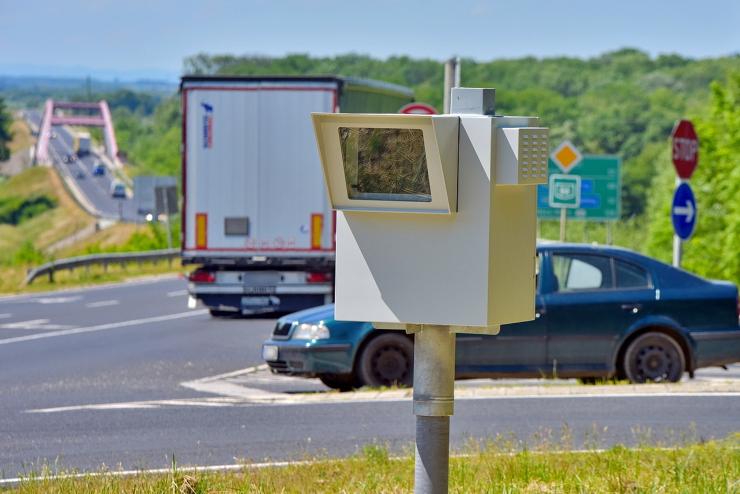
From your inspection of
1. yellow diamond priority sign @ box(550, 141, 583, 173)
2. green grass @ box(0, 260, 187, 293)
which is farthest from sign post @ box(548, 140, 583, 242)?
green grass @ box(0, 260, 187, 293)

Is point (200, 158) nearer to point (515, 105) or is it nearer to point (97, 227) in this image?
point (97, 227)

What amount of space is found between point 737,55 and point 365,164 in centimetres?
19627

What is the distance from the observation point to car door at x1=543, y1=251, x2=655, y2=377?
1416cm

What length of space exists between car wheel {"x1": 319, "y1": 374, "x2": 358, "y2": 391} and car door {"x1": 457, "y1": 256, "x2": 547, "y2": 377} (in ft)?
3.61

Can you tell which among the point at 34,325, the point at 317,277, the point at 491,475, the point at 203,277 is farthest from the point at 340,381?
the point at 34,325

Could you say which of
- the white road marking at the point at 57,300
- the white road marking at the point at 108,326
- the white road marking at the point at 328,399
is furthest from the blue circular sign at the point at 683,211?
the white road marking at the point at 57,300

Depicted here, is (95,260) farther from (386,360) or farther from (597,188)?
(386,360)

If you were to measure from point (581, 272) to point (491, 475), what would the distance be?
6298mm

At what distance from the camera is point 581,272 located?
1440 cm

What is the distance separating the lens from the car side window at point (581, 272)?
1432 centimetres

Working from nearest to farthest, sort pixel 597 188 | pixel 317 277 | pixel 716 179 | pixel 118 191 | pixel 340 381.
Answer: pixel 340 381 < pixel 317 277 < pixel 597 188 < pixel 716 179 < pixel 118 191

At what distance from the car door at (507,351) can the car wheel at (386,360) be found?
54 cm

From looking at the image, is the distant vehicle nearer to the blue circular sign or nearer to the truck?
the truck

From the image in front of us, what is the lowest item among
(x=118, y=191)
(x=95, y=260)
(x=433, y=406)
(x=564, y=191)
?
(x=95, y=260)
